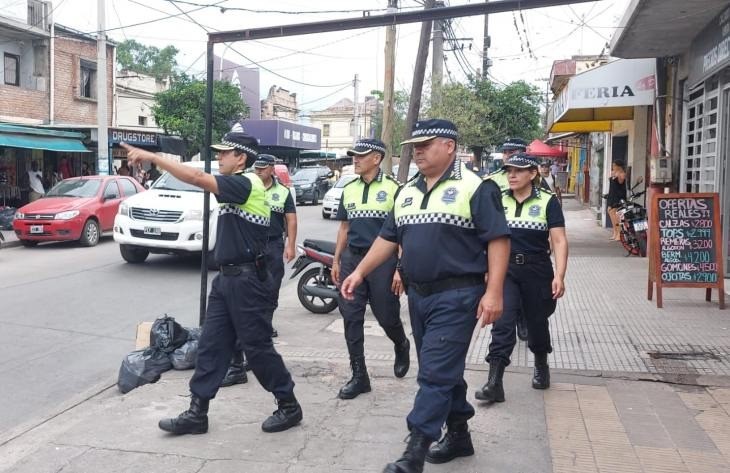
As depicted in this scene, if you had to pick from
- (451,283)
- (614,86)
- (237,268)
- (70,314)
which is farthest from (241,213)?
(614,86)

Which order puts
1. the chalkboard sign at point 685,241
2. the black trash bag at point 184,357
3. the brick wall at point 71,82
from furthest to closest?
the brick wall at point 71,82 → the chalkboard sign at point 685,241 → the black trash bag at point 184,357

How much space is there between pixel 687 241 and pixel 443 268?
5.37 m

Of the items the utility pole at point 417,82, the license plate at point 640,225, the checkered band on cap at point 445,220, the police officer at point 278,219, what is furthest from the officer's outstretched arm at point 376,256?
the license plate at point 640,225

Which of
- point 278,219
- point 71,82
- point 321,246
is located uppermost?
point 71,82

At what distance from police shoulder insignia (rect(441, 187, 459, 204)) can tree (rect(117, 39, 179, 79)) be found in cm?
6996

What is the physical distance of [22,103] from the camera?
2302 centimetres

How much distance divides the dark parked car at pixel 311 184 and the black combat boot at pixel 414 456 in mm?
24682

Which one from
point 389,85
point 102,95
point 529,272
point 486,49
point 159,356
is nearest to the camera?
point 529,272

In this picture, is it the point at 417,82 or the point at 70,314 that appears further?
the point at 417,82

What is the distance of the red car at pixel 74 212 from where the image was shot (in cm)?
1427

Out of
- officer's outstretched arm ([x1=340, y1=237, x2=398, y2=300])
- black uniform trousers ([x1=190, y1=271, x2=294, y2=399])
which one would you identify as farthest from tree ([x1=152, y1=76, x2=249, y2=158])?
officer's outstretched arm ([x1=340, y1=237, x2=398, y2=300])

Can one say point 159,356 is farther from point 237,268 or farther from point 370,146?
point 370,146

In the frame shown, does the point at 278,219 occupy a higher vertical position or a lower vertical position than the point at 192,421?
higher

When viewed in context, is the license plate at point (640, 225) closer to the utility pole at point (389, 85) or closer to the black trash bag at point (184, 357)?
the utility pole at point (389, 85)
